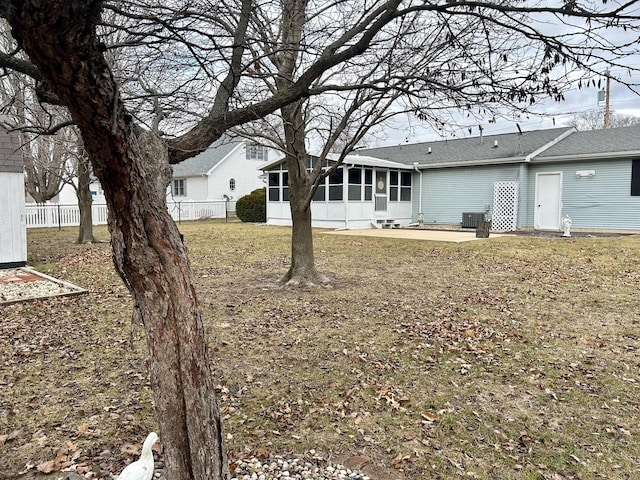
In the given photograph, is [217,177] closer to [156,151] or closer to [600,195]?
[600,195]

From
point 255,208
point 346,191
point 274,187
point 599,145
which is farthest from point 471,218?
point 255,208

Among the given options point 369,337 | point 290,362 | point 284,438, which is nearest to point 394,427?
point 284,438

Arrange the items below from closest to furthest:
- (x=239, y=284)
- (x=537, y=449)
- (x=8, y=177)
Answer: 1. (x=537, y=449)
2. (x=239, y=284)
3. (x=8, y=177)

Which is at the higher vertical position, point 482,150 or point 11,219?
point 482,150

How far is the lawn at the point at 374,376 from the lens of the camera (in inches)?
115

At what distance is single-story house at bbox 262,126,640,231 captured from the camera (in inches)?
653

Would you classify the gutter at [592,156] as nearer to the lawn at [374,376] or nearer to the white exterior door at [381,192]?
the white exterior door at [381,192]

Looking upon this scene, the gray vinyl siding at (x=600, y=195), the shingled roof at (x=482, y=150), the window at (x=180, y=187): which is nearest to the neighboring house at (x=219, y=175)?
the window at (x=180, y=187)

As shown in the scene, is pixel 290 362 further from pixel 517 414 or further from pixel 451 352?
pixel 517 414

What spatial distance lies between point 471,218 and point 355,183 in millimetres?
5257

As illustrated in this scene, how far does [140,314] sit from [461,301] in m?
5.63

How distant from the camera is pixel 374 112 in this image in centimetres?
690

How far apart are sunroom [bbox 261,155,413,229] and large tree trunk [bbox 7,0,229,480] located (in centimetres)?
1617

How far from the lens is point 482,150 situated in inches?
794
